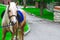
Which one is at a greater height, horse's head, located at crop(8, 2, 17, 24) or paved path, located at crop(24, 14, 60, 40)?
horse's head, located at crop(8, 2, 17, 24)

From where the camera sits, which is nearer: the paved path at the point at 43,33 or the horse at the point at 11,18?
the horse at the point at 11,18

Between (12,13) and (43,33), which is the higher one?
(12,13)

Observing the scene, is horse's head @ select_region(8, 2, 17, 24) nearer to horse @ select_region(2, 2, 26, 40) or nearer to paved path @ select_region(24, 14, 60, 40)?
horse @ select_region(2, 2, 26, 40)

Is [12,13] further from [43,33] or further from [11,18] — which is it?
[43,33]

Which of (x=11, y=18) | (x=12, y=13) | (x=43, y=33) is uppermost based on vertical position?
(x=12, y=13)

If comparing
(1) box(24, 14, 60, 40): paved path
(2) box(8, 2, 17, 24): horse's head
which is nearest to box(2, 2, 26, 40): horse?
(2) box(8, 2, 17, 24): horse's head

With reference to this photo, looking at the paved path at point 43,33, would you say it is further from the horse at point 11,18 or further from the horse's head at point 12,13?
the horse's head at point 12,13

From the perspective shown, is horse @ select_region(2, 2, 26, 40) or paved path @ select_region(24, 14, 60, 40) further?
paved path @ select_region(24, 14, 60, 40)

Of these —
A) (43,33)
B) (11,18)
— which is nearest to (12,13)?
(11,18)

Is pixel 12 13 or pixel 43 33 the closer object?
pixel 12 13

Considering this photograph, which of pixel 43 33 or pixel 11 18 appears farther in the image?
pixel 43 33

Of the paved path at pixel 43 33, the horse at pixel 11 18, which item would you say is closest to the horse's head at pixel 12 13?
the horse at pixel 11 18

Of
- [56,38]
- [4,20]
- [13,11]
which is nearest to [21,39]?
[4,20]

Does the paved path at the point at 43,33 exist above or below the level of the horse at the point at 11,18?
below
